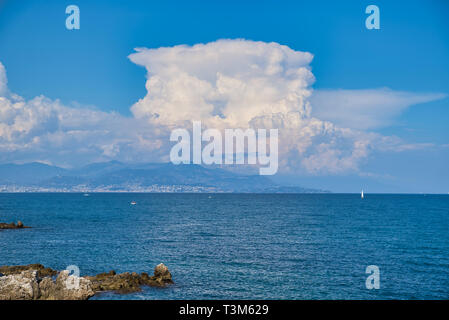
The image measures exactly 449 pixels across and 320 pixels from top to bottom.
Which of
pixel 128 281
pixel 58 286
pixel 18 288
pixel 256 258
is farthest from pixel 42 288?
pixel 256 258

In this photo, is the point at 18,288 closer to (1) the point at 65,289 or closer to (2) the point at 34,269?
(1) the point at 65,289

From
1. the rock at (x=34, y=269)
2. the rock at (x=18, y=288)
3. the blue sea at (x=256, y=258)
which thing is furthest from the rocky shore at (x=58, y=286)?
the rock at (x=34, y=269)

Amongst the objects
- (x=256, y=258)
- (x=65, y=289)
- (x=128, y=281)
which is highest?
(x=65, y=289)

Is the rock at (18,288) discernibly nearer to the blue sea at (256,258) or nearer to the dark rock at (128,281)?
the dark rock at (128,281)

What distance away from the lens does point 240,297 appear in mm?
38188

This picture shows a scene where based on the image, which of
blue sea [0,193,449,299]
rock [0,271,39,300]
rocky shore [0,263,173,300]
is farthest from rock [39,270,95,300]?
blue sea [0,193,449,299]

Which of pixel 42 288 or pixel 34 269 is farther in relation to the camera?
pixel 34 269

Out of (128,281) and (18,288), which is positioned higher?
(18,288)

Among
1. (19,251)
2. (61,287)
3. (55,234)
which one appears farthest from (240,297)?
(55,234)

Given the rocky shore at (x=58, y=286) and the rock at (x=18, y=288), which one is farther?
the rocky shore at (x=58, y=286)

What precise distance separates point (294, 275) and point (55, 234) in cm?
5819

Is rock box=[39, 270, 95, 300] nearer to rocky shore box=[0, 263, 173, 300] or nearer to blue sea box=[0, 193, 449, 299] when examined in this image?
rocky shore box=[0, 263, 173, 300]

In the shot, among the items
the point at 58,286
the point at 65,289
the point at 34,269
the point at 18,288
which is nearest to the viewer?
the point at 18,288
